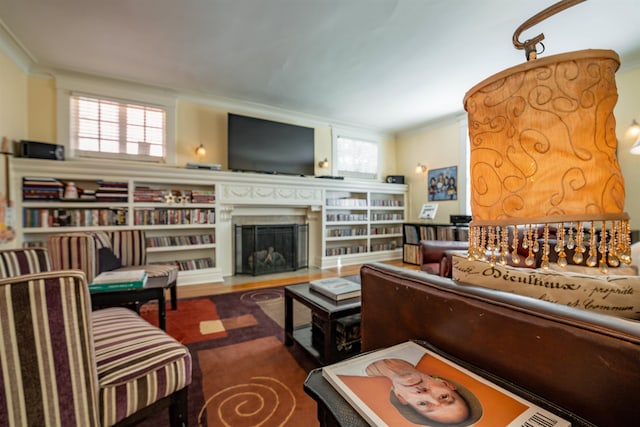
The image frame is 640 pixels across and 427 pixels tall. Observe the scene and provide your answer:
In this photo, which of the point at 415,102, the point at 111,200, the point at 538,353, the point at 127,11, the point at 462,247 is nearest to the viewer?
the point at 538,353

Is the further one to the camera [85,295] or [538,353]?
[85,295]

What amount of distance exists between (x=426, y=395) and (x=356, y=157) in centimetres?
495

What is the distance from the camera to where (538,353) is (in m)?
0.65

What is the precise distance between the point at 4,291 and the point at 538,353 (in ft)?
4.38

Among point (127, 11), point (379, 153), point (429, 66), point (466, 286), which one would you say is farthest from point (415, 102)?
point (466, 286)

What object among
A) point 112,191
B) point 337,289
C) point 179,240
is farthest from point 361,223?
point 112,191

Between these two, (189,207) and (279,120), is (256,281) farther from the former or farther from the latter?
(279,120)

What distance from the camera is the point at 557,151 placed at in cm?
55

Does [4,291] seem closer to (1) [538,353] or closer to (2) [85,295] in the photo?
(2) [85,295]

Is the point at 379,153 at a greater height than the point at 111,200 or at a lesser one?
greater

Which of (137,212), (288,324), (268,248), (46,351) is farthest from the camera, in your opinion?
(268,248)

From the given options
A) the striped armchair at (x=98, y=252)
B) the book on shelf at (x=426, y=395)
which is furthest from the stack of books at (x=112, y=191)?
the book on shelf at (x=426, y=395)

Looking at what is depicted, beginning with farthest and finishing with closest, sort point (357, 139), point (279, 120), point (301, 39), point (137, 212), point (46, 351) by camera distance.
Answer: point (357, 139) → point (279, 120) → point (137, 212) → point (301, 39) → point (46, 351)

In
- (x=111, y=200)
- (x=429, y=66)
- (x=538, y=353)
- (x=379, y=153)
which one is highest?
(x=429, y=66)
